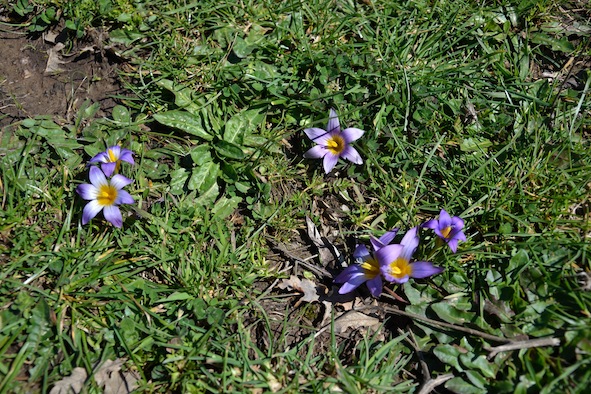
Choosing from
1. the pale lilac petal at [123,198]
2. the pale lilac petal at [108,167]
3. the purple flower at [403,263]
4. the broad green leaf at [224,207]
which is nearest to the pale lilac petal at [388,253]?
the purple flower at [403,263]

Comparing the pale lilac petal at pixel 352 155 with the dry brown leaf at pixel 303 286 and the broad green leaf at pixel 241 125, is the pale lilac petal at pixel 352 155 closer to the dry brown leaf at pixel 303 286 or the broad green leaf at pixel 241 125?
the broad green leaf at pixel 241 125

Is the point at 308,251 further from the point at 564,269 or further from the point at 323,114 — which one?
the point at 564,269

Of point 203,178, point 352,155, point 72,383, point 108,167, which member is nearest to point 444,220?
point 352,155

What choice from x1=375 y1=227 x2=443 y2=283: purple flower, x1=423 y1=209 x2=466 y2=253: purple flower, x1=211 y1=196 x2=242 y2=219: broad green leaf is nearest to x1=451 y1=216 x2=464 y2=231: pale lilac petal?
x1=423 y1=209 x2=466 y2=253: purple flower

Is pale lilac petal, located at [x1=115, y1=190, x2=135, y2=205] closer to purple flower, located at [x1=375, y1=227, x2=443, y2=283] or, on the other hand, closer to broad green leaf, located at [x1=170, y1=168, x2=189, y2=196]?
broad green leaf, located at [x1=170, y1=168, x2=189, y2=196]

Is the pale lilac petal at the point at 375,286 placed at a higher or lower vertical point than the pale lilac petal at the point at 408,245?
lower

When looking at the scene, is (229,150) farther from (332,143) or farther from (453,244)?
(453,244)

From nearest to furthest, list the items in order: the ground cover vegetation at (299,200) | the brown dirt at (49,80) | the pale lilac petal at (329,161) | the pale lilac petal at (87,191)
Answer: the ground cover vegetation at (299,200) < the pale lilac petal at (87,191) < the pale lilac petal at (329,161) < the brown dirt at (49,80)
